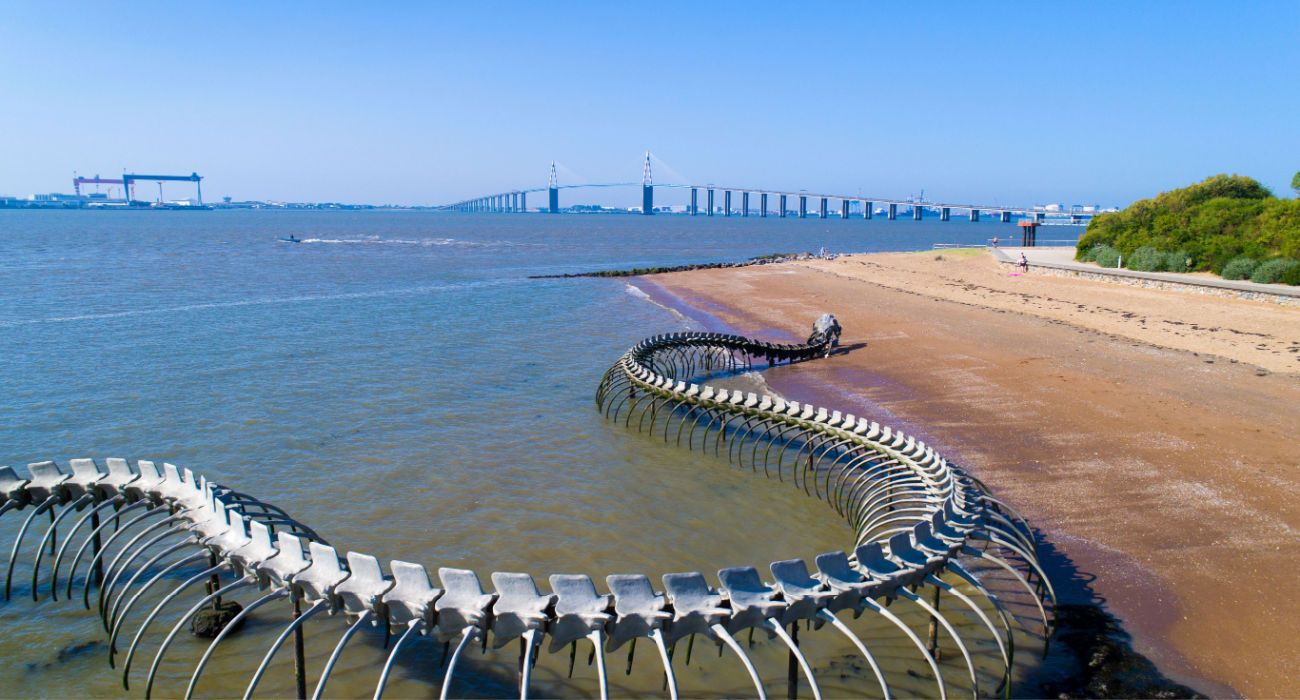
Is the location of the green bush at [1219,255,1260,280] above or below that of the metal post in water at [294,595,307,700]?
above

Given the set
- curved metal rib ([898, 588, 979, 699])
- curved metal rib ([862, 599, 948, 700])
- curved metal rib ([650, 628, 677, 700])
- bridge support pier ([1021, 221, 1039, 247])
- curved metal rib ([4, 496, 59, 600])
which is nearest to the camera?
curved metal rib ([650, 628, 677, 700])

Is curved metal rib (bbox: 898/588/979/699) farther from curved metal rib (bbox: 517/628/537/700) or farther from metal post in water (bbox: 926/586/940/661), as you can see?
curved metal rib (bbox: 517/628/537/700)

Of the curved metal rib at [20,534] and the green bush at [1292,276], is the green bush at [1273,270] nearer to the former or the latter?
the green bush at [1292,276]

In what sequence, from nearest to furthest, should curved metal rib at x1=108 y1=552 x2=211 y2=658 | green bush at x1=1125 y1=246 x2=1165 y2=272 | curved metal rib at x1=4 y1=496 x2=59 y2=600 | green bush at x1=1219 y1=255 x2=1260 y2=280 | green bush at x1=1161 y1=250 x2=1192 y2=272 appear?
curved metal rib at x1=108 y1=552 x2=211 y2=658
curved metal rib at x1=4 y1=496 x2=59 y2=600
green bush at x1=1219 y1=255 x2=1260 y2=280
green bush at x1=1161 y1=250 x2=1192 y2=272
green bush at x1=1125 y1=246 x2=1165 y2=272

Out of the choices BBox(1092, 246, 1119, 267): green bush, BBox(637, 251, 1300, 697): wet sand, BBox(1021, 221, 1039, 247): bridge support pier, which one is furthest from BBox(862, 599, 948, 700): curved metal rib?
BBox(1021, 221, 1039, 247): bridge support pier

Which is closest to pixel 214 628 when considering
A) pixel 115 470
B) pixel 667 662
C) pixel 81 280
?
pixel 115 470

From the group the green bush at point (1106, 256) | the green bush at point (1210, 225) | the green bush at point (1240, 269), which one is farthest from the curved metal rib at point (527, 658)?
the green bush at point (1106, 256)

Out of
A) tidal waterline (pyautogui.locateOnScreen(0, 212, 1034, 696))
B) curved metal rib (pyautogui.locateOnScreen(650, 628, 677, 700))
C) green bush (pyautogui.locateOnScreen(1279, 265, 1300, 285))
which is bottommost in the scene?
tidal waterline (pyautogui.locateOnScreen(0, 212, 1034, 696))
